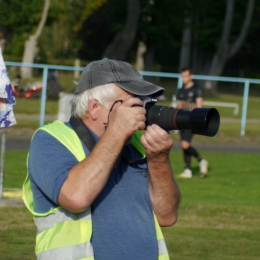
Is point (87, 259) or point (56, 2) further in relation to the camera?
point (56, 2)

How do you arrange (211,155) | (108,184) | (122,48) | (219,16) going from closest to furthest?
(108,184), (211,155), (122,48), (219,16)

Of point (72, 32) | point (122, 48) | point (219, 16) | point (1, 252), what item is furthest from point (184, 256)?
point (72, 32)

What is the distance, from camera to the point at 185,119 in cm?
290

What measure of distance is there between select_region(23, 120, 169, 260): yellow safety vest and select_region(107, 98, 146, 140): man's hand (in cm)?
25

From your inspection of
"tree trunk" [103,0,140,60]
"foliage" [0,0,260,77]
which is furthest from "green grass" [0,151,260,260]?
"tree trunk" [103,0,140,60]

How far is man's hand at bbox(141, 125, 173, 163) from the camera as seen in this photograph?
2.87m

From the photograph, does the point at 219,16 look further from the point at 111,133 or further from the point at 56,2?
the point at 111,133

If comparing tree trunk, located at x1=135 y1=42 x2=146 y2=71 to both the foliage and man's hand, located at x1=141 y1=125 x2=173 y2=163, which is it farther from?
man's hand, located at x1=141 y1=125 x2=173 y2=163

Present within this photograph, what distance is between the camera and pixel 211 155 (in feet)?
55.9

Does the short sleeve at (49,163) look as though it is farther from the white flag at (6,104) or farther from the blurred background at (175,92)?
the white flag at (6,104)

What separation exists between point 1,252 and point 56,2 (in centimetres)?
3597

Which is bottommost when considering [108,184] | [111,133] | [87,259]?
[87,259]

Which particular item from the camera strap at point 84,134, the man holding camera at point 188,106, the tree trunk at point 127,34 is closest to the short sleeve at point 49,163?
the camera strap at point 84,134

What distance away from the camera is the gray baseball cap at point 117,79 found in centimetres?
304
